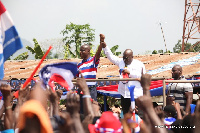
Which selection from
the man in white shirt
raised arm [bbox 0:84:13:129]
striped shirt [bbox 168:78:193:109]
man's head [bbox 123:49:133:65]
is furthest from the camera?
man's head [bbox 123:49:133:65]

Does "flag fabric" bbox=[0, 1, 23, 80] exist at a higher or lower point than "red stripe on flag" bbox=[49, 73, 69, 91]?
higher

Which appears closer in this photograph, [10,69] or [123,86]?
[123,86]

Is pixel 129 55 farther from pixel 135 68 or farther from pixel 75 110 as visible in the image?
pixel 75 110

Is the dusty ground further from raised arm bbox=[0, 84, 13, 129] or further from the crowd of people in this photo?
raised arm bbox=[0, 84, 13, 129]

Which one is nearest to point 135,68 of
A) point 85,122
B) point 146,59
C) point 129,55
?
point 129,55

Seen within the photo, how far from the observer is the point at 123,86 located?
197 inches

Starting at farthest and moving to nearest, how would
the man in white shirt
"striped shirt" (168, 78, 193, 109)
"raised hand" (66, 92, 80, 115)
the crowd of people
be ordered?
the man in white shirt → "striped shirt" (168, 78, 193, 109) → "raised hand" (66, 92, 80, 115) → the crowd of people

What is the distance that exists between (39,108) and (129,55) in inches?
129

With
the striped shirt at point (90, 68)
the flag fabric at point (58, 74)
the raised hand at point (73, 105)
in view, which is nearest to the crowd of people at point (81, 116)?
the raised hand at point (73, 105)

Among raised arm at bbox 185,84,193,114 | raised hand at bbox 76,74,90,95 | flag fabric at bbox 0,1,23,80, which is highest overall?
flag fabric at bbox 0,1,23,80

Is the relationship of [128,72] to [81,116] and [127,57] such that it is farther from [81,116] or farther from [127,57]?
[81,116]

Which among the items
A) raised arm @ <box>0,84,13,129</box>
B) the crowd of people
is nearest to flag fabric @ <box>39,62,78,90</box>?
the crowd of people

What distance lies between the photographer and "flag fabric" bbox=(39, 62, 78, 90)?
132 inches

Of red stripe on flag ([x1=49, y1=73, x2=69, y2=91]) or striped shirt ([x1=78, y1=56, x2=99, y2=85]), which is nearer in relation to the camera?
red stripe on flag ([x1=49, y1=73, x2=69, y2=91])
